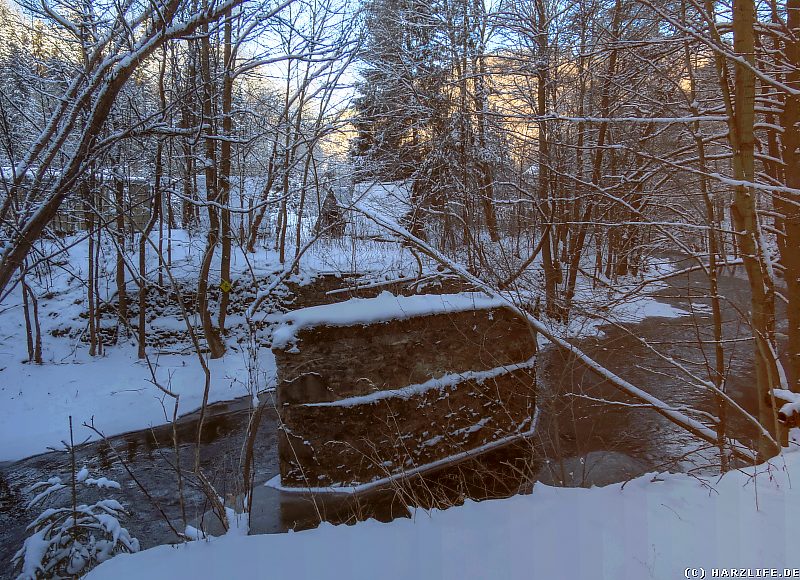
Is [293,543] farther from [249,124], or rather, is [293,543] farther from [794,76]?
[249,124]

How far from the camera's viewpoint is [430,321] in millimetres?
8016

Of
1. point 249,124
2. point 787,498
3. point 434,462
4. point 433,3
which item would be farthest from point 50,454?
point 433,3

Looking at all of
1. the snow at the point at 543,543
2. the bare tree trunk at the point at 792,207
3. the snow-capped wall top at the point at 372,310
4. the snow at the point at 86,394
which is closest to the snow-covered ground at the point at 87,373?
the snow at the point at 86,394

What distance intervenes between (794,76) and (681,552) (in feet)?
15.3

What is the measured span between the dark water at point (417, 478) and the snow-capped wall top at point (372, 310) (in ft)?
4.80

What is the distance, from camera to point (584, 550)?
8.43 feet

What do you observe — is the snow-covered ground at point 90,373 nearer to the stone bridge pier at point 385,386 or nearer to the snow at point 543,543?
the stone bridge pier at point 385,386

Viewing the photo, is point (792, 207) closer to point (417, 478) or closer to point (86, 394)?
point (417, 478)

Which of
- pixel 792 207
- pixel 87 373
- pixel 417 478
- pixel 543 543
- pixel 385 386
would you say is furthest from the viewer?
pixel 87 373

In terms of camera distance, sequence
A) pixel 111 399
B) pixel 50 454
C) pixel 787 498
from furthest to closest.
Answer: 1. pixel 111 399
2. pixel 50 454
3. pixel 787 498

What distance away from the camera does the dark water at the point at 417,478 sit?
20.9ft

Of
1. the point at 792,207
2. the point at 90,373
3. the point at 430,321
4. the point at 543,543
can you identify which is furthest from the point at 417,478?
the point at 90,373

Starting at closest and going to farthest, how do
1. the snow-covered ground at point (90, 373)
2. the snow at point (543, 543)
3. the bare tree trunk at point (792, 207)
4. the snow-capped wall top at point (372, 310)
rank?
the snow at point (543, 543) → the bare tree trunk at point (792, 207) → the snow-capped wall top at point (372, 310) → the snow-covered ground at point (90, 373)

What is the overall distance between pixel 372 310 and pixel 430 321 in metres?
0.93
